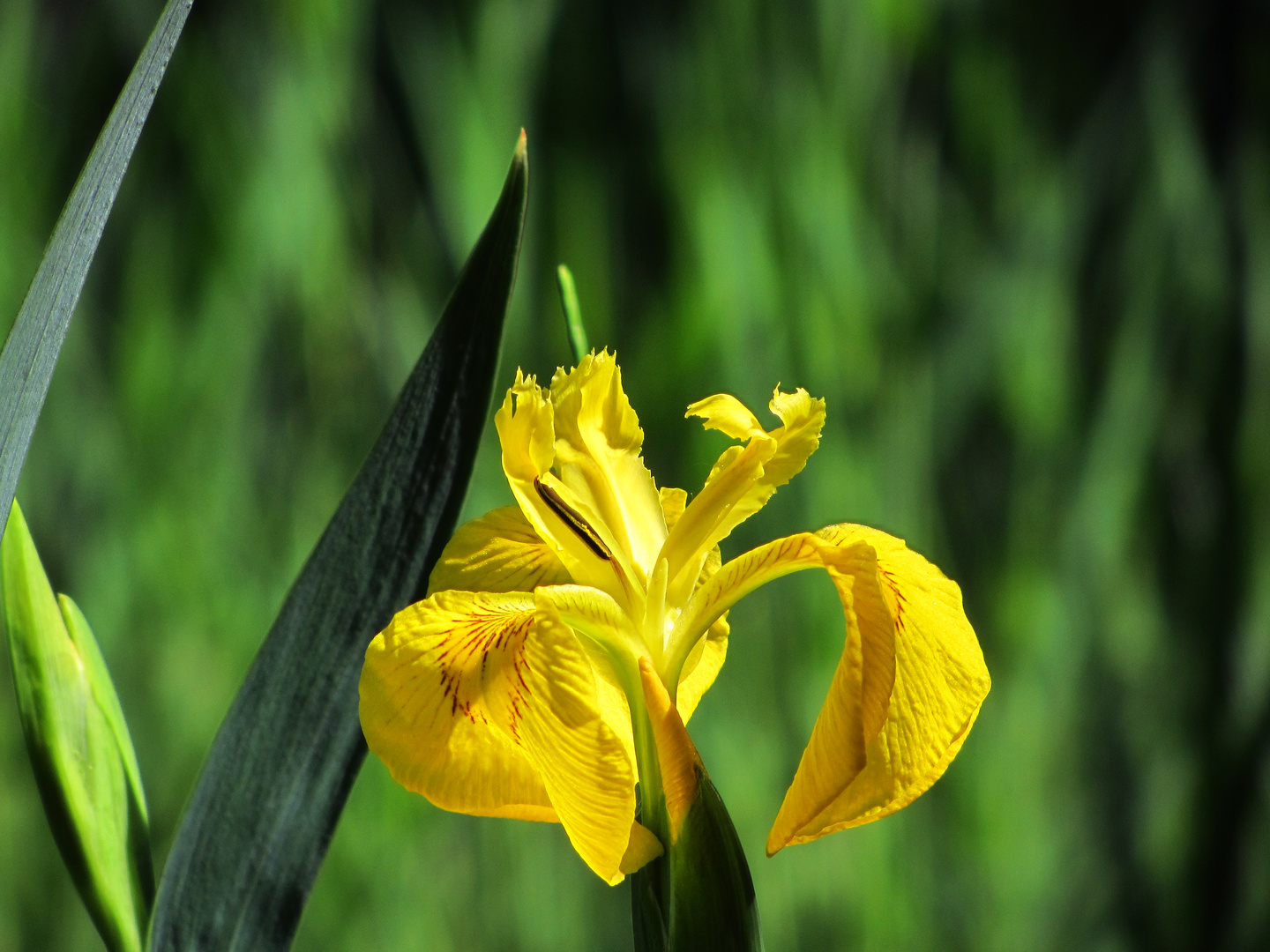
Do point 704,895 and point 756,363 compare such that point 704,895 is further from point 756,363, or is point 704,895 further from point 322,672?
point 756,363

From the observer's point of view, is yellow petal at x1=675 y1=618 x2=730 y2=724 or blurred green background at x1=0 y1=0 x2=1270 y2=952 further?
blurred green background at x1=0 y1=0 x2=1270 y2=952

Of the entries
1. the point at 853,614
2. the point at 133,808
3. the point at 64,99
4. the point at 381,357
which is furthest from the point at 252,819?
the point at 64,99

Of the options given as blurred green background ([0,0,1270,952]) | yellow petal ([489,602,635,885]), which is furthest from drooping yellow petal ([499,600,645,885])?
blurred green background ([0,0,1270,952])

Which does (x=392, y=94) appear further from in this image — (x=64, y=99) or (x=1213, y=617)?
(x=1213, y=617)

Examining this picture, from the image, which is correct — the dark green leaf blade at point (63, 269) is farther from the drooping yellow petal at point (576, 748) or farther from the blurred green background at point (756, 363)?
the blurred green background at point (756, 363)

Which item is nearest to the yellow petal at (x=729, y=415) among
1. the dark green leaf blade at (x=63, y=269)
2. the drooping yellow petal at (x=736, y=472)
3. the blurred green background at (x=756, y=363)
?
the drooping yellow petal at (x=736, y=472)

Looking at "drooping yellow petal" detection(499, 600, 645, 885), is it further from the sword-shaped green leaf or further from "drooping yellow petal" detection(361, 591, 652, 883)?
the sword-shaped green leaf
